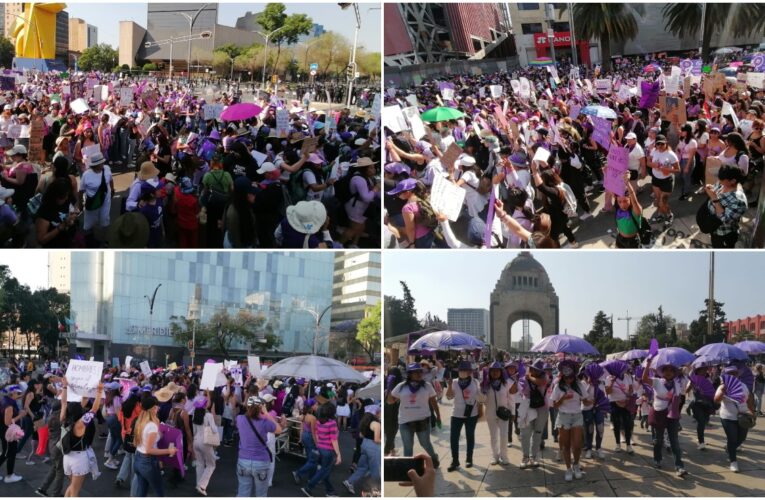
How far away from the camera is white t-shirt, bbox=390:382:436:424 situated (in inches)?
250

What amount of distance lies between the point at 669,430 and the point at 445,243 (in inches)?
119

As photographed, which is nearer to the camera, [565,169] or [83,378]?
[83,378]

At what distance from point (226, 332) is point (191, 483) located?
8830 mm

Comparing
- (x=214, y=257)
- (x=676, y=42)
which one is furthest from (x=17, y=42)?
(x=676, y=42)

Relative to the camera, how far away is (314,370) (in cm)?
837

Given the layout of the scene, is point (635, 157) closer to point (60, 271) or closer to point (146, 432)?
point (146, 432)

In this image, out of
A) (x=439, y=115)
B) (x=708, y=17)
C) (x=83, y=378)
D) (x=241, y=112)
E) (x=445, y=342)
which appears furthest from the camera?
(x=708, y=17)

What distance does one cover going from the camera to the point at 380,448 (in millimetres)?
6258

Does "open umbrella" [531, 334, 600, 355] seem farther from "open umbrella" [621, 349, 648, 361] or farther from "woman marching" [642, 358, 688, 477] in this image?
"open umbrella" [621, 349, 648, 361]

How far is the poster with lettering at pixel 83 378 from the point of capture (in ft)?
20.2

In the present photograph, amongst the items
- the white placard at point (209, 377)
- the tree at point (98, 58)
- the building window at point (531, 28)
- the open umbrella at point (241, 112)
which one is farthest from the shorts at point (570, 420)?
the building window at point (531, 28)

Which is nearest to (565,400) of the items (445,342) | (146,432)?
(445,342)

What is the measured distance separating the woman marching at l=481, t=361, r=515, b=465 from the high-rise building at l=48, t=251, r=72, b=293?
5110 mm

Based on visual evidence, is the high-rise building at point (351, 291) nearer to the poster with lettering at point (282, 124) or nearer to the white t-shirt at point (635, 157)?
the poster with lettering at point (282, 124)
